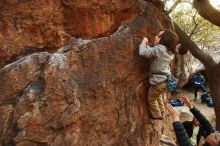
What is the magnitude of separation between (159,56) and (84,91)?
176cm

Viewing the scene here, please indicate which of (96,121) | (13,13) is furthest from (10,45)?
(96,121)

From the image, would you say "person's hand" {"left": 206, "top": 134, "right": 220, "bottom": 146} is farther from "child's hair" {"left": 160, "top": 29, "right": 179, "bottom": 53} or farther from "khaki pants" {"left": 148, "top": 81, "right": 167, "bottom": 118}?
"child's hair" {"left": 160, "top": 29, "right": 179, "bottom": 53}

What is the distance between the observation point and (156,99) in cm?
829

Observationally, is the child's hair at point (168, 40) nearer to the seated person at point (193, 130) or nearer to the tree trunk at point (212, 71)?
the seated person at point (193, 130)

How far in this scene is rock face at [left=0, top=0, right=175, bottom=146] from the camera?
6.57 metres

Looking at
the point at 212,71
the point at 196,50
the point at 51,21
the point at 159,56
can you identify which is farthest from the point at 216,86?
the point at 51,21

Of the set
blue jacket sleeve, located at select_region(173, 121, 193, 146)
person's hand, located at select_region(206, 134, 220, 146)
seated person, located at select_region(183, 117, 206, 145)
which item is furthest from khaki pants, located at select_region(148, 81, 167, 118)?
seated person, located at select_region(183, 117, 206, 145)

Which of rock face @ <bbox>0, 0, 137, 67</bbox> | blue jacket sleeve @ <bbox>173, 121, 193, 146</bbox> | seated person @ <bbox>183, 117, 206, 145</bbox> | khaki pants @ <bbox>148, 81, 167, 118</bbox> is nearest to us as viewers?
blue jacket sleeve @ <bbox>173, 121, 193, 146</bbox>

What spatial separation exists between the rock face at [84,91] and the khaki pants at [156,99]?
7.9 inches

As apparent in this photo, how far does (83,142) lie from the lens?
725 cm

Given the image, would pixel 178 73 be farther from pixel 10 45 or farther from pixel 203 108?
pixel 10 45

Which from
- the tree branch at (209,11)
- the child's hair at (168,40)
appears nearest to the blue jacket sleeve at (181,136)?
the child's hair at (168,40)

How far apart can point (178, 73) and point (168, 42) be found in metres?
15.8

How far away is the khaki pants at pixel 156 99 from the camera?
786 cm
